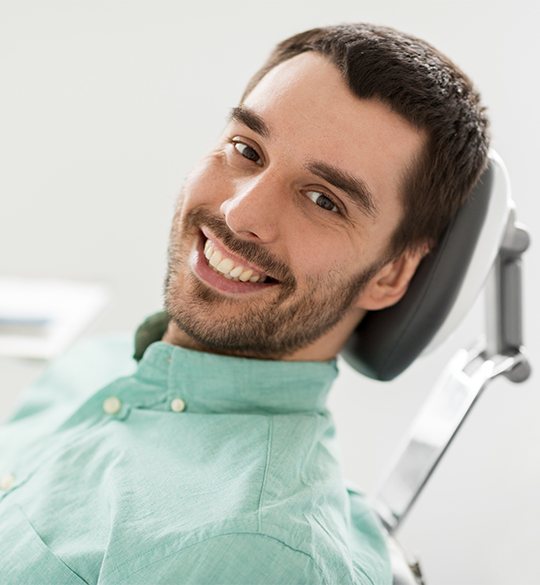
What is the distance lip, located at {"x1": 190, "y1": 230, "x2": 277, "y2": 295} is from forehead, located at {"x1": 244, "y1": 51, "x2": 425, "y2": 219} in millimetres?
181

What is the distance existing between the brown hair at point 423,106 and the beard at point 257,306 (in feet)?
0.33

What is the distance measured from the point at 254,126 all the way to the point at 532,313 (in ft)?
2.99

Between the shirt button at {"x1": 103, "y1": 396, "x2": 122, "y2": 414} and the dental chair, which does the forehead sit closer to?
the dental chair

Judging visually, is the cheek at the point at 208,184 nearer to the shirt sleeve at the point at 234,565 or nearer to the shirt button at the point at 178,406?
the shirt button at the point at 178,406

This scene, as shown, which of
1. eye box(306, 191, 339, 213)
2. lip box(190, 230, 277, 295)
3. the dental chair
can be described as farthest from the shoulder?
eye box(306, 191, 339, 213)

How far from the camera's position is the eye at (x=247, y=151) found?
123 centimetres

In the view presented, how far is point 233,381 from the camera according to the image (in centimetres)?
117

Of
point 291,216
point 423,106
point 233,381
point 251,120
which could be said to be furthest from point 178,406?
point 423,106

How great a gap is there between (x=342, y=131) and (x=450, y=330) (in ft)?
1.07

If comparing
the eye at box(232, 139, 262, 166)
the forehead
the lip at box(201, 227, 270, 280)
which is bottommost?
the lip at box(201, 227, 270, 280)

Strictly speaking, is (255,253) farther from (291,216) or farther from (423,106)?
(423,106)

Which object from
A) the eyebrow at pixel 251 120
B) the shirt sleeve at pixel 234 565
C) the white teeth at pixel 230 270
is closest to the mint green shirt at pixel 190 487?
the shirt sleeve at pixel 234 565

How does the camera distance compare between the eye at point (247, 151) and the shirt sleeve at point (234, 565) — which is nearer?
the shirt sleeve at point (234, 565)

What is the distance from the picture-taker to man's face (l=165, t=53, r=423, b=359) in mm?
1133
